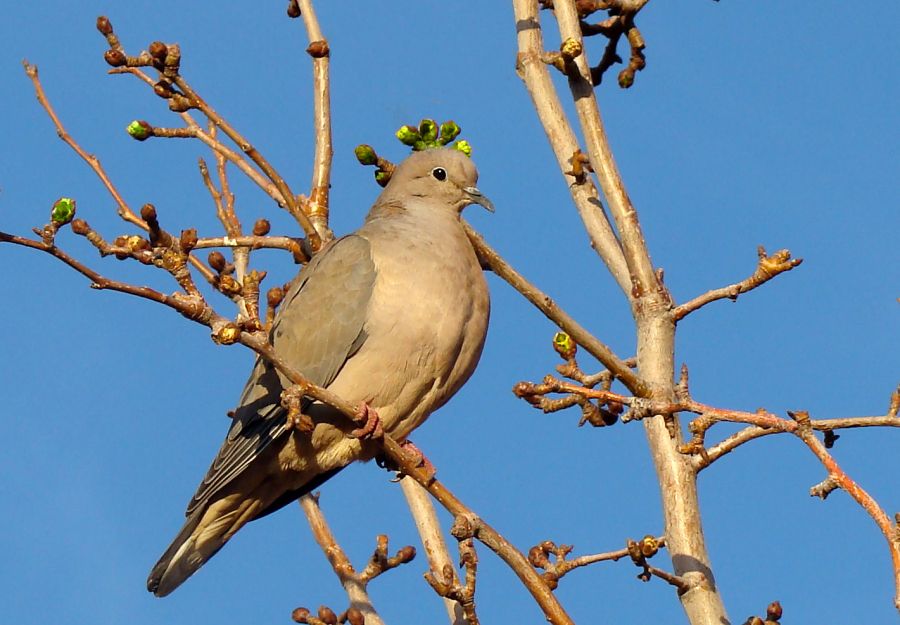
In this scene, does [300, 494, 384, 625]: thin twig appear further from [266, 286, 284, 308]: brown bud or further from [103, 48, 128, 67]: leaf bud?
[103, 48, 128, 67]: leaf bud

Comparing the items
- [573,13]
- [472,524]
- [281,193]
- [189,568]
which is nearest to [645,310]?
[472,524]

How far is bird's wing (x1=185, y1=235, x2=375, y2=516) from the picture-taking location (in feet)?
16.6

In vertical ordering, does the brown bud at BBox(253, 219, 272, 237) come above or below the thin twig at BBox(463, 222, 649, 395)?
above

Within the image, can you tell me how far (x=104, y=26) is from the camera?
182 inches

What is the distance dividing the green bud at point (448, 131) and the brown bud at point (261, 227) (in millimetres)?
755

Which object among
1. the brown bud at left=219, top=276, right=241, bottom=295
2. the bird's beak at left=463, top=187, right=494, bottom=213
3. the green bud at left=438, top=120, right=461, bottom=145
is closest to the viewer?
the brown bud at left=219, top=276, right=241, bottom=295

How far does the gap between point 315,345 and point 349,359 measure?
7.2 inches

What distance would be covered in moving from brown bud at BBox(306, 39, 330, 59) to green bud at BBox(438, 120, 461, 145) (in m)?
0.61

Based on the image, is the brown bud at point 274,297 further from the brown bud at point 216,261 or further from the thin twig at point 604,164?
the thin twig at point 604,164

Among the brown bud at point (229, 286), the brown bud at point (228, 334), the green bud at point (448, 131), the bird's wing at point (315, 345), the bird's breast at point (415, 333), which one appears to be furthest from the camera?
the bird's wing at point (315, 345)

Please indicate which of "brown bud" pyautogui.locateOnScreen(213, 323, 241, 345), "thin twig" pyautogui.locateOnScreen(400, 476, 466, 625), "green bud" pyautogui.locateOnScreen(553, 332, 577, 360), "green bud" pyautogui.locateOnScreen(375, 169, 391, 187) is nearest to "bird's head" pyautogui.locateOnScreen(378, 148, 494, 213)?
"green bud" pyautogui.locateOnScreen(375, 169, 391, 187)

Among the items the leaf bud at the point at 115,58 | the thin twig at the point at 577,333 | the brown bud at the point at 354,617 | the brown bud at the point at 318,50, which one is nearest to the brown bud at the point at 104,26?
the leaf bud at the point at 115,58

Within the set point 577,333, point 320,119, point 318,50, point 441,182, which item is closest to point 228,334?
point 577,333

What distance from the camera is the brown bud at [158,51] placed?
436 cm
